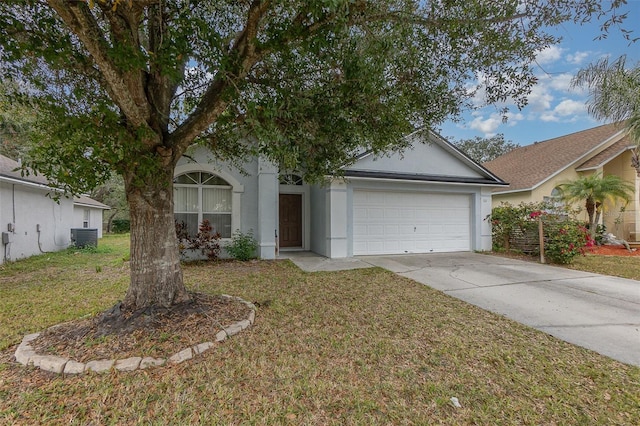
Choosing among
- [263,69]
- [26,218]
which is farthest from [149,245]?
[26,218]

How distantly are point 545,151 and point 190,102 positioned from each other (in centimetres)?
1890

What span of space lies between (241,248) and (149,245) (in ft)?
16.9

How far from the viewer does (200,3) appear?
14.3 ft

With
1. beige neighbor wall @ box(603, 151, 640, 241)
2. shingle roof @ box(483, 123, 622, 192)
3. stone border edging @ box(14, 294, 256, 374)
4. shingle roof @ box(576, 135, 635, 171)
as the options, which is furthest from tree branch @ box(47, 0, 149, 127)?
shingle roof @ box(576, 135, 635, 171)

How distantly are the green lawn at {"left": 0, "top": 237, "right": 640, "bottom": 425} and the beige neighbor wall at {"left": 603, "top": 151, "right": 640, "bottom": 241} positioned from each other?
14609 mm

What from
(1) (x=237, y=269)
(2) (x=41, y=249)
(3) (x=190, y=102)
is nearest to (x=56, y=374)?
(3) (x=190, y=102)

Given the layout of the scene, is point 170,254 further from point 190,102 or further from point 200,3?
point 200,3

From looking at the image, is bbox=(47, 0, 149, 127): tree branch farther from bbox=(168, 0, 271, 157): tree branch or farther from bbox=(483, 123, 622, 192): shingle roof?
bbox=(483, 123, 622, 192): shingle roof

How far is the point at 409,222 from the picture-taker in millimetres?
10844

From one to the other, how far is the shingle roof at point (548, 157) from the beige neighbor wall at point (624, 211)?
1.37m

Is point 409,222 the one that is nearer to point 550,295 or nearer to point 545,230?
point 545,230

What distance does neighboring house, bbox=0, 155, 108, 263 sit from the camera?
9117mm

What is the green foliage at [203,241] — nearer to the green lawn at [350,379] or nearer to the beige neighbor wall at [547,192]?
the green lawn at [350,379]

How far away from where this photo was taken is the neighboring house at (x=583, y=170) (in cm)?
1387
